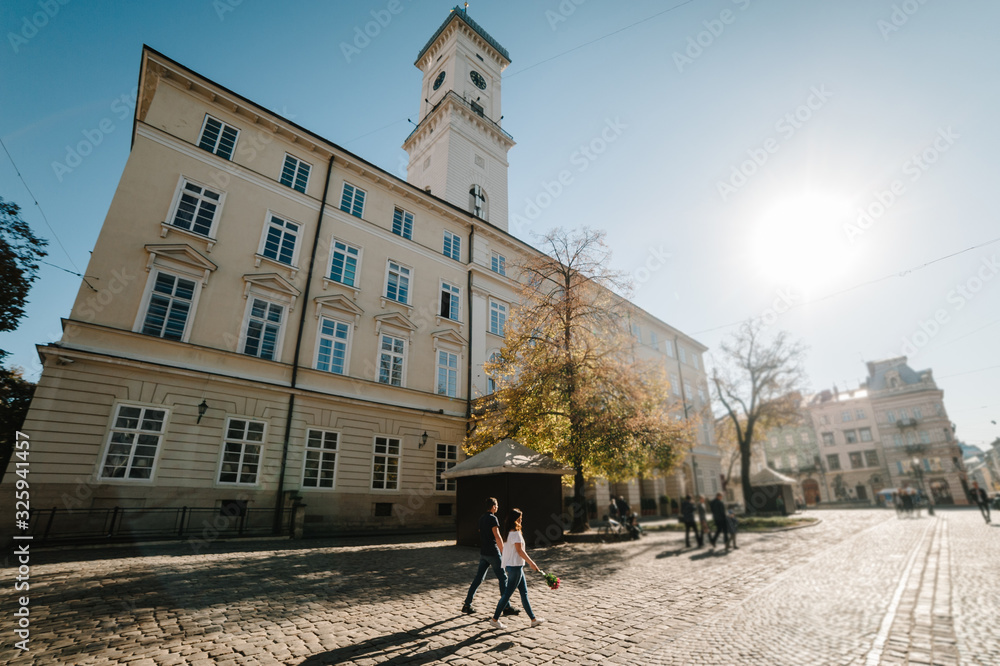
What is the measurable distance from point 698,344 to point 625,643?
5117 cm

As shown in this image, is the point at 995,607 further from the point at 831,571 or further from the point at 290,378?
the point at 290,378

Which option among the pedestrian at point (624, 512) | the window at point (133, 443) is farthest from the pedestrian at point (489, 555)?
the pedestrian at point (624, 512)

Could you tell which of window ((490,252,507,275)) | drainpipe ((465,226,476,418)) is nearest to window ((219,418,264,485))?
drainpipe ((465,226,476,418))

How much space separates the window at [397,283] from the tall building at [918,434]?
232 feet

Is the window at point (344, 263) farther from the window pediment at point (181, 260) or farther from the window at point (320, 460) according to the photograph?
the window at point (320, 460)

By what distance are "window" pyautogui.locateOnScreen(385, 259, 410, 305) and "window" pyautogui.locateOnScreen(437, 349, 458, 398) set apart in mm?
3592

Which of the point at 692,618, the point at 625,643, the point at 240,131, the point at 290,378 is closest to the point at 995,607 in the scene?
the point at 692,618

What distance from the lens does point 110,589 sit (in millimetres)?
7422

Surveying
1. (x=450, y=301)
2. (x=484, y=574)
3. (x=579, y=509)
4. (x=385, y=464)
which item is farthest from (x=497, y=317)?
(x=484, y=574)

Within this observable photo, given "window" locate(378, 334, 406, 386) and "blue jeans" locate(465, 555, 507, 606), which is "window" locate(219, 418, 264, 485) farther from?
"blue jeans" locate(465, 555, 507, 606)

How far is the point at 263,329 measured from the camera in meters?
17.8

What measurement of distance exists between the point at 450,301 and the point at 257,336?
10.6 m

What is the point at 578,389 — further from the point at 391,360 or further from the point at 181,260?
the point at 181,260

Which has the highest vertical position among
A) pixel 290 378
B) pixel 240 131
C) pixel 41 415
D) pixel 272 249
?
pixel 240 131
